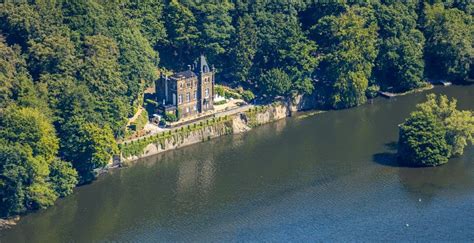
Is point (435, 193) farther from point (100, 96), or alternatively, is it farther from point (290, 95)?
point (100, 96)

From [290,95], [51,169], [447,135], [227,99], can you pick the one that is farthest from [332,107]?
[51,169]

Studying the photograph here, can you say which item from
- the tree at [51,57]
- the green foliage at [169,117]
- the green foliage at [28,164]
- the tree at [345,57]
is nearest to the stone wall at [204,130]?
the green foliage at [169,117]

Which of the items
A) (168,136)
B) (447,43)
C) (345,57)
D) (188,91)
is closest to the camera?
(168,136)

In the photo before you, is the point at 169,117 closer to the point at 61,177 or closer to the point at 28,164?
the point at 61,177

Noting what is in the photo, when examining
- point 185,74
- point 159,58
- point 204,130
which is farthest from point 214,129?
point 159,58

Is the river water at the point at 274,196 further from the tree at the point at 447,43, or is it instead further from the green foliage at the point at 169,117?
the tree at the point at 447,43
